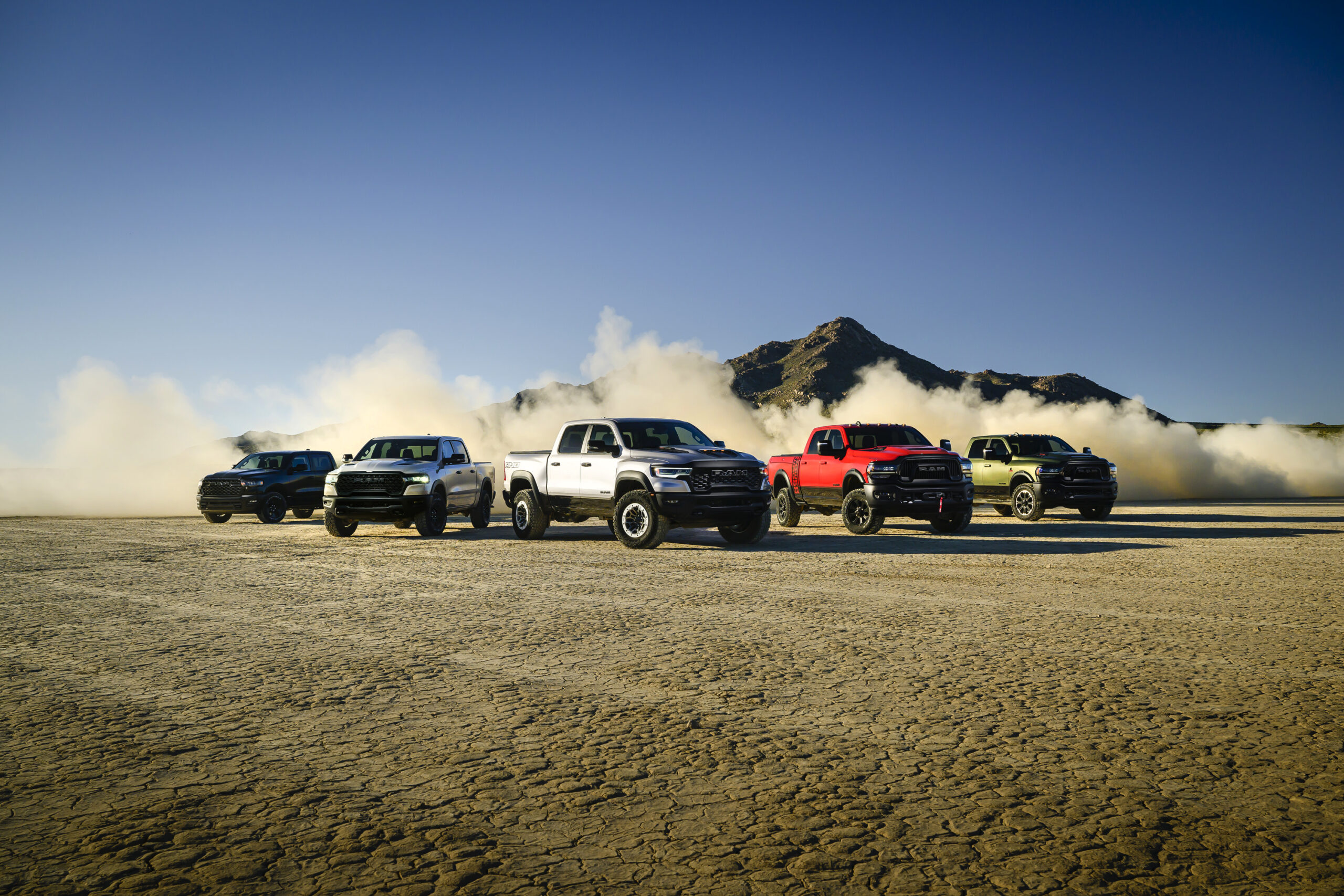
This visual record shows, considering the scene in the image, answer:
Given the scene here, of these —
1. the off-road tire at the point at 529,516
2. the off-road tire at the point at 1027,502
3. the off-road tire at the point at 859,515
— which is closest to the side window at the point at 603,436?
the off-road tire at the point at 529,516

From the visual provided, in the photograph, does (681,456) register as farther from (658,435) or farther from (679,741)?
(679,741)

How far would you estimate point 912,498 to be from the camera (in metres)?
17.8

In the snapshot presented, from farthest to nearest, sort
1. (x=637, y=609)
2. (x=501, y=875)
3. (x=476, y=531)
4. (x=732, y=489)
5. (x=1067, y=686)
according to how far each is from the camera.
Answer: (x=476, y=531) → (x=732, y=489) → (x=637, y=609) → (x=1067, y=686) → (x=501, y=875)

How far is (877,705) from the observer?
17.0ft

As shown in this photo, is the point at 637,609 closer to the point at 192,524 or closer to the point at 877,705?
the point at 877,705

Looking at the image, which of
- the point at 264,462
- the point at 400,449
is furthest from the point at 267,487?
the point at 400,449

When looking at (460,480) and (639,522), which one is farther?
(460,480)

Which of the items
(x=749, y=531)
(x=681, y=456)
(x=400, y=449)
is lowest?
(x=749, y=531)

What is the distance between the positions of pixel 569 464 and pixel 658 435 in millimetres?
1827

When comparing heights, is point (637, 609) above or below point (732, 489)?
below

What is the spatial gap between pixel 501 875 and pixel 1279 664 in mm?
5645

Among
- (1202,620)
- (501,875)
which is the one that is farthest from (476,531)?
(501,875)

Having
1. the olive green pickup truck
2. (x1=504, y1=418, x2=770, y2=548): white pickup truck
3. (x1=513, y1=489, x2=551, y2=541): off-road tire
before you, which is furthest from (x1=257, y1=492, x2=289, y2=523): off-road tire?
the olive green pickup truck

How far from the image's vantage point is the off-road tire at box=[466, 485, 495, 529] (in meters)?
21.2
